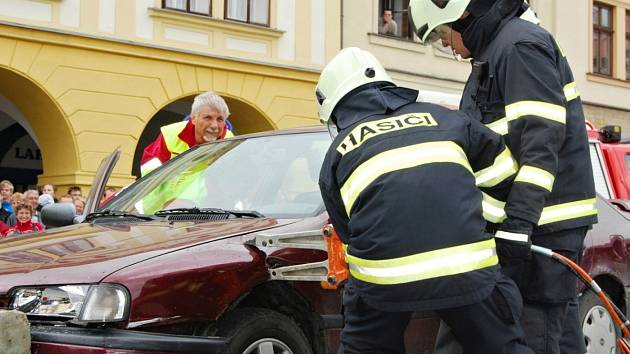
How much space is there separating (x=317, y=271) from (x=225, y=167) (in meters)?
1.21

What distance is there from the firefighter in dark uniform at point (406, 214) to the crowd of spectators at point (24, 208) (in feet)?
19.1

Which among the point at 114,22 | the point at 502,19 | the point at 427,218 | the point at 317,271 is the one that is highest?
the point at 114,22

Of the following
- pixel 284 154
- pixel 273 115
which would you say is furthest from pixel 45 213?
pixel 273 115

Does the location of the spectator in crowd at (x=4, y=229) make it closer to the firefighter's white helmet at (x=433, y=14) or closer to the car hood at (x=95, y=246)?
the car hood at (x=95, y=246)

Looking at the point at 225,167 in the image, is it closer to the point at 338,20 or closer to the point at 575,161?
the point at 575,161

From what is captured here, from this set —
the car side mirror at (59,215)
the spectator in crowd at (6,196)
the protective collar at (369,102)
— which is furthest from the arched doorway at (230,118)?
the protective collar at (369,102)

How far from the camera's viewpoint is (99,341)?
3270mm

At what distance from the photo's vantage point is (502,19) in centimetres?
341

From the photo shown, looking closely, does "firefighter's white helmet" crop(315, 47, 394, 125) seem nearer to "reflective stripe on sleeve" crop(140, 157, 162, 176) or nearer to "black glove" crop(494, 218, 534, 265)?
"black glove" crop(494, 218, 534, 265)

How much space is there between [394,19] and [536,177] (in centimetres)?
1534

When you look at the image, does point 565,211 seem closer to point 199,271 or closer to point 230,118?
point 199,271

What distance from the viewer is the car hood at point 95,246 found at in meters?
3.42

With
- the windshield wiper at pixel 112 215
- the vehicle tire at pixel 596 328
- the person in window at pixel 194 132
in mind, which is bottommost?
the vehicle tire at pixel 596 328

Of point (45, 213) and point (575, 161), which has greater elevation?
point (575, 161)
